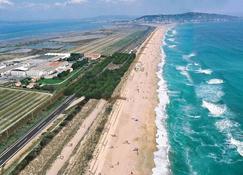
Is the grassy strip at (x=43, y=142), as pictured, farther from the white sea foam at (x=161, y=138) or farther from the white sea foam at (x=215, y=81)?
the white sea foam at (x=215, y=81)

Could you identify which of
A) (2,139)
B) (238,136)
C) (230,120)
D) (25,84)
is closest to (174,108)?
(230,120)

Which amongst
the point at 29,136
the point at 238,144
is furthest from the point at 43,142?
the point at 238,144

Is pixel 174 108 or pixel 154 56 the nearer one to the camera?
pixel 174 108

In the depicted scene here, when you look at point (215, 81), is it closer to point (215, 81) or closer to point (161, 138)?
point (215, 81)

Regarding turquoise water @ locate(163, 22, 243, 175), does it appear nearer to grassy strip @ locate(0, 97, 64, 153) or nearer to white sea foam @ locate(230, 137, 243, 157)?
white sea foam @ locate(230, 137, 243, 157)

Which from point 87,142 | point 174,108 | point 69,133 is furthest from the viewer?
point 174,108

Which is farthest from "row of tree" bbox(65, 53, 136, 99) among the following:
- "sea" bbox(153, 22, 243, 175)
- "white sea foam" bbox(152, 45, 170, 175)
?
"white sea foam" bbox(152, 45, 170, 175)

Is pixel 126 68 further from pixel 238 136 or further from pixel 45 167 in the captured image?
pixel 45 167
